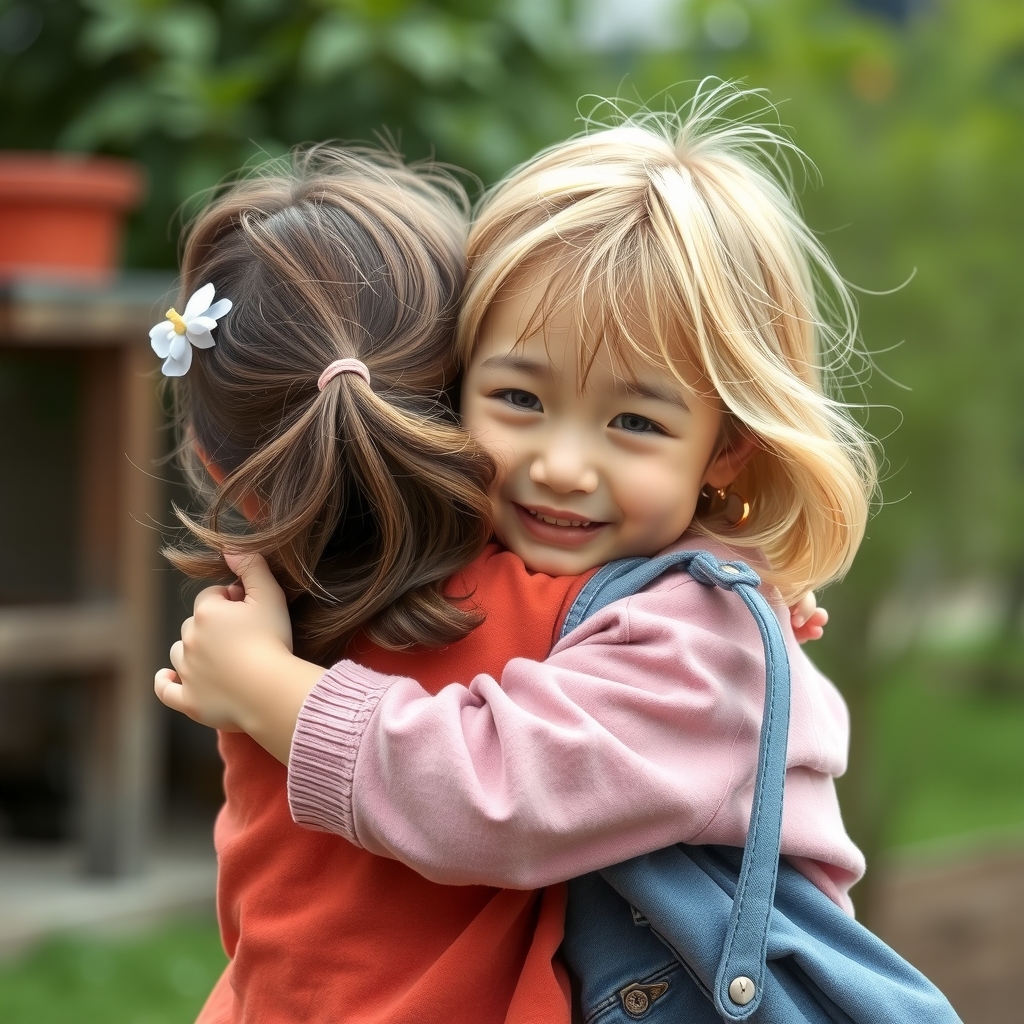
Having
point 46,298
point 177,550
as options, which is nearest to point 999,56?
point 46,298

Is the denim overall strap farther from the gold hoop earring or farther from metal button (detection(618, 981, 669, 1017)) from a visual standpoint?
the gold hoop earring

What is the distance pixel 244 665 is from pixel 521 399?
364mm

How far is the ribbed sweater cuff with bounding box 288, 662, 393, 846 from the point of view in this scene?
1295 mm

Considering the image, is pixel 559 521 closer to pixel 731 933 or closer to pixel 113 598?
pixel 731 933

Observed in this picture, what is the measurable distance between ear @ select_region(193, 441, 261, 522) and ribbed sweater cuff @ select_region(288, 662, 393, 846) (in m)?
0.22

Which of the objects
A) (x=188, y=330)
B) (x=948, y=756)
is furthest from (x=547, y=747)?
(x=948, y=756)

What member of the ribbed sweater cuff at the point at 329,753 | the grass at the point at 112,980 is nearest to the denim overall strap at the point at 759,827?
the ribbed sweater cuff at the point at 329,753

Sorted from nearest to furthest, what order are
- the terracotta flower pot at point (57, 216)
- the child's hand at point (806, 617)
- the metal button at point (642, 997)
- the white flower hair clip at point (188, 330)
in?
the metal button at point (642, 997) < the white flower hair clip at point (188, 330) < the child's hand at point (806, 617) < the terracotta flower pot at point (57, 216)

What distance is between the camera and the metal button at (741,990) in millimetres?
1276

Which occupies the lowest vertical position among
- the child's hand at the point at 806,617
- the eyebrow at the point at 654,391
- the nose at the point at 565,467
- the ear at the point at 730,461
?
the child's hand at the point at 806,617

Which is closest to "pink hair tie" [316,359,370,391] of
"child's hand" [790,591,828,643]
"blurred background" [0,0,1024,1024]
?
"child's hand" [790,591,828,643]

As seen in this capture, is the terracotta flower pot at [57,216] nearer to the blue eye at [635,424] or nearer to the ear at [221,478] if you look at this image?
the ear at [221,478]

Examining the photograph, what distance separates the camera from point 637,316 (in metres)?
1.41

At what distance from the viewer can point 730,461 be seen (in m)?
1.52
